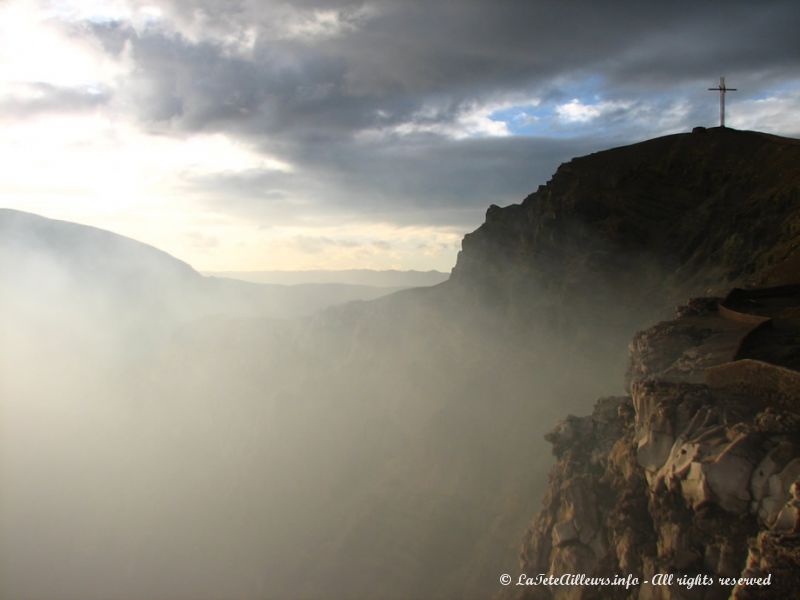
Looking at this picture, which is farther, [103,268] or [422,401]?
[103,268]

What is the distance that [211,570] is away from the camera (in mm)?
53219

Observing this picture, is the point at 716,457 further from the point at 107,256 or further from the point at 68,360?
the point at 107,256

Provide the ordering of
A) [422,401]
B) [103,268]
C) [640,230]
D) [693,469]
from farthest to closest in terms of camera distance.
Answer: [103,268] → [422,401] → [640,230] → [693,469]

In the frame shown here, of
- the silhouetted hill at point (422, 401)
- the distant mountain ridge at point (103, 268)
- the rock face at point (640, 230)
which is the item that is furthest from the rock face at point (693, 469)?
the distant mountain ridge at point (103, 268)

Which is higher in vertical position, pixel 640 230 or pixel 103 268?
pixel 103 268

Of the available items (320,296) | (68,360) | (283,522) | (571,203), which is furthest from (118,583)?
(320,296)

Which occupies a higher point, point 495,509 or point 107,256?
point 107,256

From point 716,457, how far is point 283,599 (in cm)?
4282

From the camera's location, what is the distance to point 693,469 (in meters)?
16.2

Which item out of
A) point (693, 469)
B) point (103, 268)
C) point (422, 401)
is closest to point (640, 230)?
point (422, 401)

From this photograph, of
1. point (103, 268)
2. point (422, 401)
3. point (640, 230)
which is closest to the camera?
point (640, 230)

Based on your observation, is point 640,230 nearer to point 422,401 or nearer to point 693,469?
point 422,401

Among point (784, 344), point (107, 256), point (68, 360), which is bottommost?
point (68, 360)

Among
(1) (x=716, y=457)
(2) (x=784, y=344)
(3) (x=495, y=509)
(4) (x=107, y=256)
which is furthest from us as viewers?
(4) (x=107, y=256)
